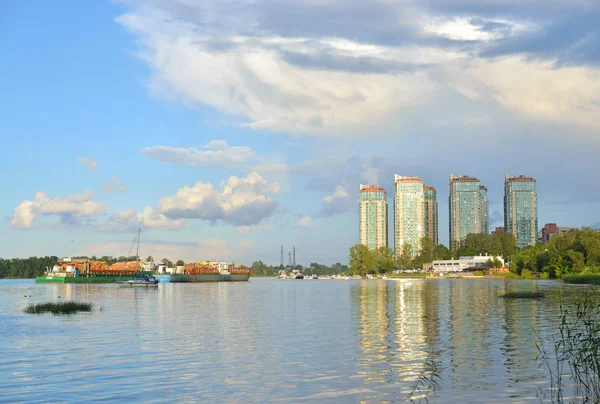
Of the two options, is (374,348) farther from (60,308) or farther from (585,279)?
(585,279)

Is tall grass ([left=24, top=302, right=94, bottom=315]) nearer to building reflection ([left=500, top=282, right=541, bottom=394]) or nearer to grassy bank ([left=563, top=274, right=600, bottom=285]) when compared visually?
building reflection ([left=500, top=282, right=541, bottom=394])

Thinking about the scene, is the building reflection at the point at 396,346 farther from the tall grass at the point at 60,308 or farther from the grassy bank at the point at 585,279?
the grassy bank at the point at 585,279

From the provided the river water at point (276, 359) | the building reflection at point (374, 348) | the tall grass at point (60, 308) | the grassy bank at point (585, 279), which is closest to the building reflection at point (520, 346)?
the river water at point (276, 359)

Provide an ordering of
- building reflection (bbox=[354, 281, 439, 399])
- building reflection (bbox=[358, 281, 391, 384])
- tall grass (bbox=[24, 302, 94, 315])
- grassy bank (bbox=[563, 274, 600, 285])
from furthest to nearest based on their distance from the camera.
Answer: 1. grassy bank (bbox=[563, 274, 600, 285])
2. tall grass (bbox=[24, 302, 94, 315])
3. building reflection (bbox=[358, 281, 391, 384])
4. building reflection (bbox=[354, 281, 439, 399])

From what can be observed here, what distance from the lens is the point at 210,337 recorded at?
48.1 m

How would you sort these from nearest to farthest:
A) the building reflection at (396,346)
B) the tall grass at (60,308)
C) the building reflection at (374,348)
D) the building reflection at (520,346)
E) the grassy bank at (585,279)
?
the building reflection at (520,346), the building reflection at (396,346), the building reflection at (374,348), the tall grass at (60,308), the grassy bank at (585,279)

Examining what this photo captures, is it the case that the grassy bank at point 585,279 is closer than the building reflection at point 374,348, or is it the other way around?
the building reflection at point 374,348

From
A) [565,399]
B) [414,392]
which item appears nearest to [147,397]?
[414,392]

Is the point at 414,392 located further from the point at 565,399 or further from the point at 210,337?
the point at 210,337

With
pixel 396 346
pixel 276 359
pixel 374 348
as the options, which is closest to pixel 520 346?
pixel 396 346

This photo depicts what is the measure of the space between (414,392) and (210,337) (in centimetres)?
2487

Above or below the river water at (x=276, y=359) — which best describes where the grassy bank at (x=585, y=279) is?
below

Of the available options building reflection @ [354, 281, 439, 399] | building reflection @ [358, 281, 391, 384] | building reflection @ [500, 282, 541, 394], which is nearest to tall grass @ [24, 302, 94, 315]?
building reflection @ [354, 281, 439, 399]

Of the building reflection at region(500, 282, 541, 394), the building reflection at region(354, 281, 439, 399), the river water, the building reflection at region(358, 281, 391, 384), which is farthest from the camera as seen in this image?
the building reflection at region(358, 281, 391, 384)
